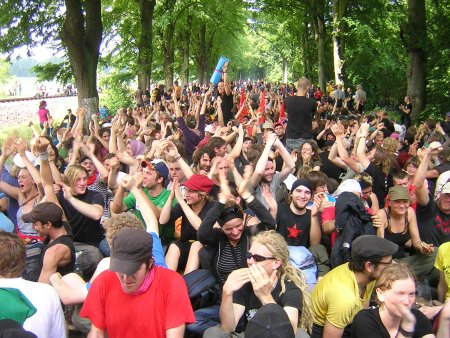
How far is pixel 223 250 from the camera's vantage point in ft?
14.5

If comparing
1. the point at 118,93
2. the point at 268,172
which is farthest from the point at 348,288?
the point at 118,93

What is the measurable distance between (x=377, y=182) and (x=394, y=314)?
3571mm

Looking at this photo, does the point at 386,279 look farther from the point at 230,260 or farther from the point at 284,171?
the point at 284,171

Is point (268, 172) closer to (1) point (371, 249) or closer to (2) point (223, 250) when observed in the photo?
(2) point (223, 250)

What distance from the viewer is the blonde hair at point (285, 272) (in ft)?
11.6

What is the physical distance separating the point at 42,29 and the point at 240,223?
13768 mm

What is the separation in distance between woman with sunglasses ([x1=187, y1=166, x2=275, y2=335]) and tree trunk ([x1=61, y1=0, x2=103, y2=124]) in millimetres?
10967

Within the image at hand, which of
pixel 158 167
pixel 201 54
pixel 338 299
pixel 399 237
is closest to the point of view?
pixel 338 299

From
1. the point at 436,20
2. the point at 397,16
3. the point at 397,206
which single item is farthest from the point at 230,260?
the point at 397,16

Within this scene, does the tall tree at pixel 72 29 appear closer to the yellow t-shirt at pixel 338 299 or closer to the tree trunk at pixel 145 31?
the tree trunk at pixel 145 31

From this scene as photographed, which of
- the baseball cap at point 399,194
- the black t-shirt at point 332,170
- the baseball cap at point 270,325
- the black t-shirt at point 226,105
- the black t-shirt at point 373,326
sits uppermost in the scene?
the black t-shirt at point 226,105

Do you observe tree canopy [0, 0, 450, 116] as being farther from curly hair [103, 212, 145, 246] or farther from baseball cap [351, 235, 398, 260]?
baseball cap [351, 235, 398, 260]

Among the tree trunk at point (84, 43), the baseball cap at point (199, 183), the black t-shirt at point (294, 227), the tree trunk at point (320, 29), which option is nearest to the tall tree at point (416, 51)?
the tree trunk at point (320, 29)

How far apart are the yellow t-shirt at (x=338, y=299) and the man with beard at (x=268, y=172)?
4.96ft
